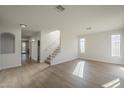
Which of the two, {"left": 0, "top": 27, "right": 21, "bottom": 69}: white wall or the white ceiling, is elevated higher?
the white ceiling

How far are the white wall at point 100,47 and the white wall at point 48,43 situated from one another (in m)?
3.01

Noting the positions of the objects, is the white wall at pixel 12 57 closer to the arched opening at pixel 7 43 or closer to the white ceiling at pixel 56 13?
the arched opening at pixel 7 43

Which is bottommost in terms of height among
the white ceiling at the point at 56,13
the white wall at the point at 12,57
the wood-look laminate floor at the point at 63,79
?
the wood-look laminate floor at the point at 63,79

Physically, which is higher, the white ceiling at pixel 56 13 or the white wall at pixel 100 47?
the white ceiling at pixel 56 13

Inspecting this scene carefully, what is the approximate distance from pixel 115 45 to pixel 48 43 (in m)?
5.23

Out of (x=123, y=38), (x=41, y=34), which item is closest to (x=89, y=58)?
(x=123, y=38)

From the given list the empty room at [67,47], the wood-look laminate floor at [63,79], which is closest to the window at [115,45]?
the empty room at [67,47]

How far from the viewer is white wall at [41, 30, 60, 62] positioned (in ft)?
22.3

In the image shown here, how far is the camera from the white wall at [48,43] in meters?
6.79

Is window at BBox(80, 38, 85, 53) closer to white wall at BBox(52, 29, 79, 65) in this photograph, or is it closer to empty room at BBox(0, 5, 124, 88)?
empty room at BBox(0, 5, 124, 88)

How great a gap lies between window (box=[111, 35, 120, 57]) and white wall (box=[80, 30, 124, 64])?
218 mm

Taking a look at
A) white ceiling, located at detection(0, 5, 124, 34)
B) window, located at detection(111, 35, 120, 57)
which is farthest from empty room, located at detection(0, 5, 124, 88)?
white ceiling, located at detection(0, 5, 124, 34)

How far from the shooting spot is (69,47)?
24.9ft

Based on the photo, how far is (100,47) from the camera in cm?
702
